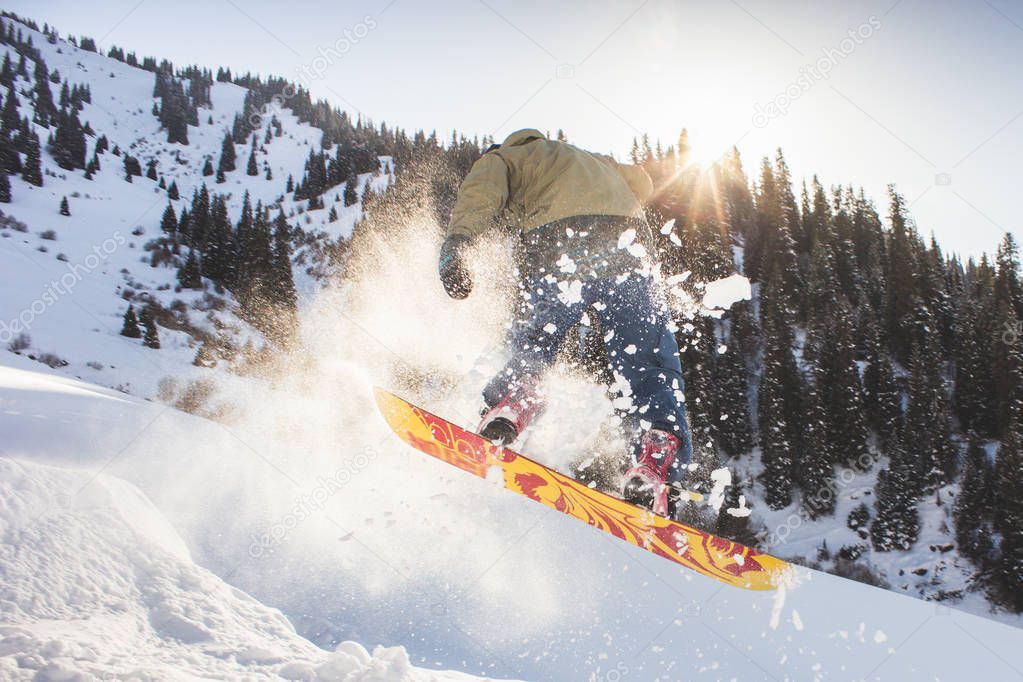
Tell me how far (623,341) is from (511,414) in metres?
0.75

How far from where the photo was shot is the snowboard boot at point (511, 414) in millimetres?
3059

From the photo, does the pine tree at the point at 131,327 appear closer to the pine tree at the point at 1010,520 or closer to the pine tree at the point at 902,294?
the pine tree at the point at 1010,520

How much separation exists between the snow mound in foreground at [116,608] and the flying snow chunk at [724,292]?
8.69 ft

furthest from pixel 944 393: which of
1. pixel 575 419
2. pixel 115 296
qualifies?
pixel 115 296

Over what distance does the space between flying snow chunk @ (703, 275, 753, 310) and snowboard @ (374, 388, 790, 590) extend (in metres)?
1.44

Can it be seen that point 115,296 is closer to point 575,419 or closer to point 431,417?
point 575,419

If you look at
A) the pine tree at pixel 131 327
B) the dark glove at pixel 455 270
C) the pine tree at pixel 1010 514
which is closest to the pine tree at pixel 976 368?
the pine tree at pixel 1010 514

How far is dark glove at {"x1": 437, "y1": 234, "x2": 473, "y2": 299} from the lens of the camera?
3.03 m

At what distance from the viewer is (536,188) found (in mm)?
3336

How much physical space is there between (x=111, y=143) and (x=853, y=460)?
70.5 meters

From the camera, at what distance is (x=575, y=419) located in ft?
26.3

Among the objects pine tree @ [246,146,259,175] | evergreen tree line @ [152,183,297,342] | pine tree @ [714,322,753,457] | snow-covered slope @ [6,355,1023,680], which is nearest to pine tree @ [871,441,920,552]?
pine tree @ [714,322,753,457]

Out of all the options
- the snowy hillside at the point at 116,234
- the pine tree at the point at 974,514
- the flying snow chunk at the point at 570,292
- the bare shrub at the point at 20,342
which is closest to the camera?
the flying snow chunk at the point at 570,292

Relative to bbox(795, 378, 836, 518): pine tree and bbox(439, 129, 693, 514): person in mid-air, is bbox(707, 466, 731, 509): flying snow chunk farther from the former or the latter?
bbox(795, 378, 836, 518): pine tree
